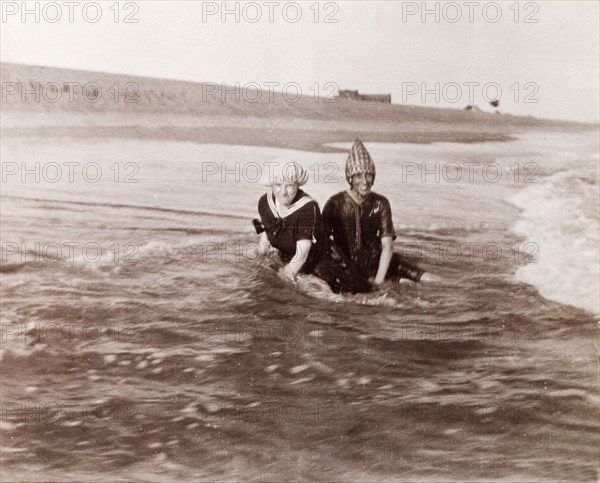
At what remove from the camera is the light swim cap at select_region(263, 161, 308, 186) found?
7.50 feet

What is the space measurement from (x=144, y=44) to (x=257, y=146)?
51 cm

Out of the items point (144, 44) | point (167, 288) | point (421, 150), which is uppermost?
point (144, 44)

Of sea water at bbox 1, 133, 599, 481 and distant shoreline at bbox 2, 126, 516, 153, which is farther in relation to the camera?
distant shoreline at bbox 2, 126, 516, 153

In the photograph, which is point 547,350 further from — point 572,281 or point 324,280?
point 324,280

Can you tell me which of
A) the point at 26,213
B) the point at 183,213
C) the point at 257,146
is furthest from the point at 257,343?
the point at 26,213

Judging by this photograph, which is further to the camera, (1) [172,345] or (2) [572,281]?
(2) [572,281]

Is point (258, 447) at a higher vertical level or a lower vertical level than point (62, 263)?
lower

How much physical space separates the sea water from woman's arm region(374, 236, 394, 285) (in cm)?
4

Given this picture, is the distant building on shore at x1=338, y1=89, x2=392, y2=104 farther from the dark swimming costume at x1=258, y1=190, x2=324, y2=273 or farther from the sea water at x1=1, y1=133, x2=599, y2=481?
the dark swimming costume at x1=258, y1=190, x2=324, y2=273

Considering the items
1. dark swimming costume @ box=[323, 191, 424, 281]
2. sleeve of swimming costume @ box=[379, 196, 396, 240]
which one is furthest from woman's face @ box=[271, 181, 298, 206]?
sleeve of swimming costume @ box=[379, 196, 396, 240]

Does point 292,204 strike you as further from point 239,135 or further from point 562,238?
point 562,238

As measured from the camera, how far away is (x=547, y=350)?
2.37 meters

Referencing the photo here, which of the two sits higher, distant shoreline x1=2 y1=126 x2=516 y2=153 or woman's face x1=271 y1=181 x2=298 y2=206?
distant shoreline x1=2 y1=126 x2=516 y2=153

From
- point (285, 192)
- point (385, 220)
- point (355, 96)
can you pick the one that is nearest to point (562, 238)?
point (385, 220)
